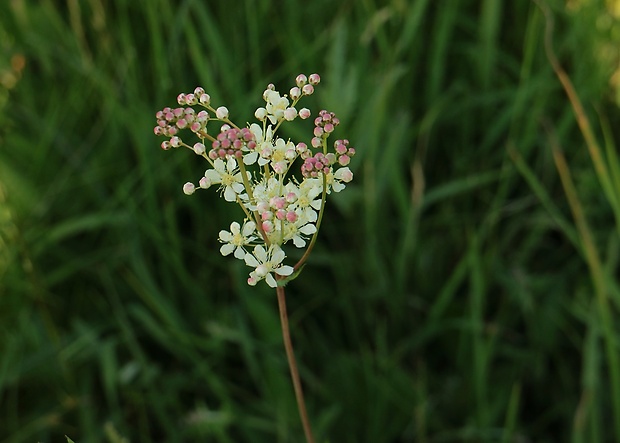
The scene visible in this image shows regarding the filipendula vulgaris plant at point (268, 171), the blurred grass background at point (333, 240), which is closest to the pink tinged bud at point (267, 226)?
the filipendula vulgaris plant at point (268, 171)

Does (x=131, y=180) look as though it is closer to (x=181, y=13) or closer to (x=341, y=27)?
(x=181, y=13)

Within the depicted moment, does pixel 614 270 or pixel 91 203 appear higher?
pixel 91 203

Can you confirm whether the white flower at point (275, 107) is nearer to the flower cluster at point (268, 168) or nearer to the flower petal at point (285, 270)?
the flower cluster at point (268, 168)

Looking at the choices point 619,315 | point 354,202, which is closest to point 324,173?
point 354,202

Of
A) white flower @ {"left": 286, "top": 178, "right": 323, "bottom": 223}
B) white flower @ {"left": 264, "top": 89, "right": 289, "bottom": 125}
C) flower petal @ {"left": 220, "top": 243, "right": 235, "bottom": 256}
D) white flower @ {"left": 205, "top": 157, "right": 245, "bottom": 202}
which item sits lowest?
flower petal @ {"left": 220, "top": 243, "right": 235, "bottom": 256}

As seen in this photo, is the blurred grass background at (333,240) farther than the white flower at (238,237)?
Yes

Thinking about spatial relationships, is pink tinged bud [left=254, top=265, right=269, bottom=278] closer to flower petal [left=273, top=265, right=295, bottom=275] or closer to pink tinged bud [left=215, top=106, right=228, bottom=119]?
flower petal [left=273, top=265, right=295, bottom=275]

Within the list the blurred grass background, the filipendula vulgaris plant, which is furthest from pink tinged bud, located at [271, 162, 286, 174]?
the blurred grass background
